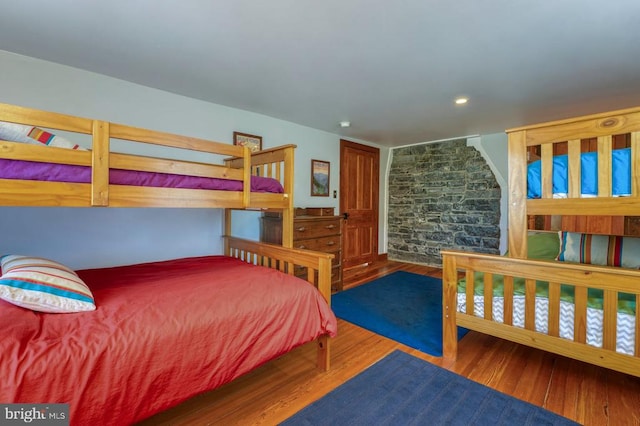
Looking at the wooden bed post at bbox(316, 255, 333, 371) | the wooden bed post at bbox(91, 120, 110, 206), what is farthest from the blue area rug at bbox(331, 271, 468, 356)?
the wooden bed post at bbox(91, 120, 110, 206)

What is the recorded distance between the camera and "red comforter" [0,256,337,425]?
39.1 inches

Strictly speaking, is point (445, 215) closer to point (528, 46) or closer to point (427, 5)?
point (528, 46)

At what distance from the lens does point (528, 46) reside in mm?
1995

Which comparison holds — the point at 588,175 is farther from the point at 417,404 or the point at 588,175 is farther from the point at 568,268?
the point at 417,404

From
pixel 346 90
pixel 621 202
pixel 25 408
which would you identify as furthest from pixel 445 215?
pixel 25 408

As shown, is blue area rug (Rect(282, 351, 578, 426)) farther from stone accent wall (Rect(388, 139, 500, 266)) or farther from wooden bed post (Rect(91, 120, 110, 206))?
stone accent wall (Rect(388, 139, 500, 266))

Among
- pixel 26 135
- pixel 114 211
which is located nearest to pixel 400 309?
pixel 114 211

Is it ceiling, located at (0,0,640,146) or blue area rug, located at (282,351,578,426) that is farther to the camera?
ceiling, located at (0,0,640,146)

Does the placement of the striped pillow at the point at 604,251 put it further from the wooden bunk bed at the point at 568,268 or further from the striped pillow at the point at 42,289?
the striped pillow at the point at 42,289

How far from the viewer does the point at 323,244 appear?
3.57 metres

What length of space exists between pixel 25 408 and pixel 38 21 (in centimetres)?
217

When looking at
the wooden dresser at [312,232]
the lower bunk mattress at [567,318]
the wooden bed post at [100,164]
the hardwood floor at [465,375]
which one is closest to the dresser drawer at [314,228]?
the wooden dresser at [312,232]

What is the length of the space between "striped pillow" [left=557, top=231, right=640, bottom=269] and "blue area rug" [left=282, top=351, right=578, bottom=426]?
1.04 m

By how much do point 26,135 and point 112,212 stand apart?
1464mm
